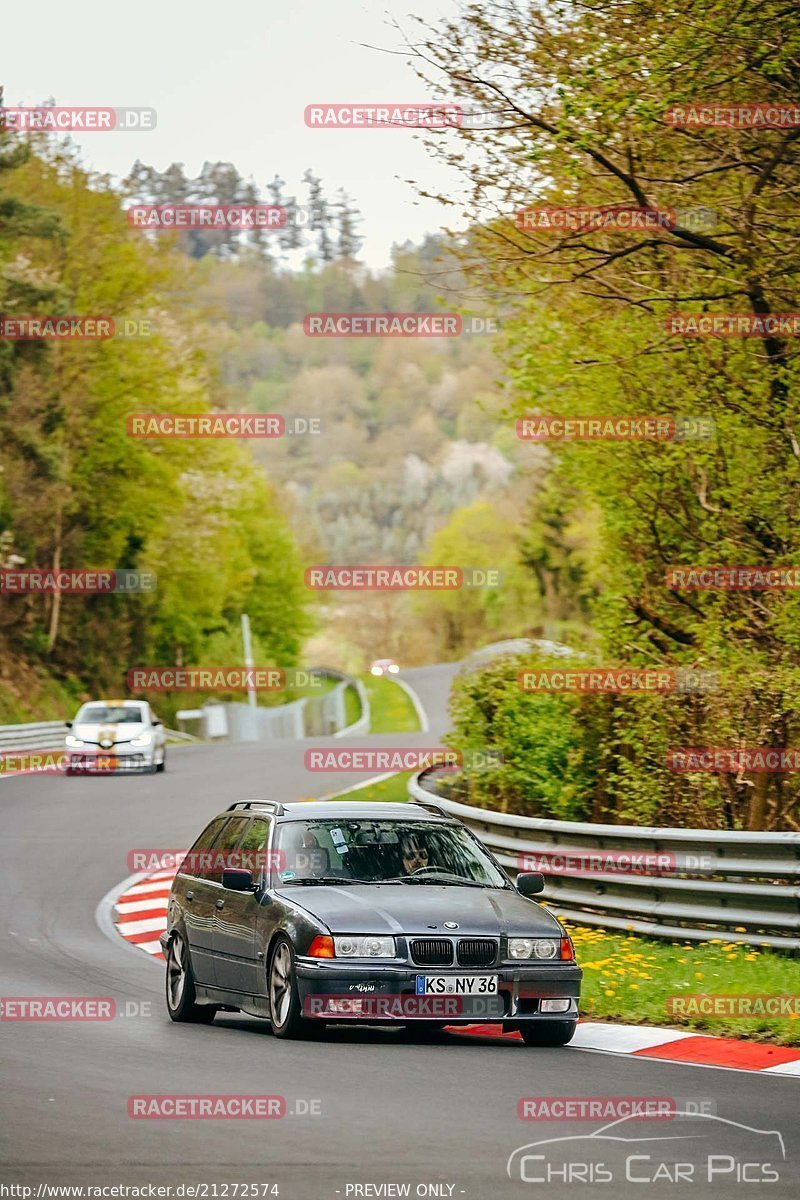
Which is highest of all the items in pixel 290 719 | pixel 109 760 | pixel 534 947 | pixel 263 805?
pixel 263 805

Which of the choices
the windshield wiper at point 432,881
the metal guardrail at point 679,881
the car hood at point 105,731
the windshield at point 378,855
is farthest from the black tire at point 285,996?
the car hood at point 105,731

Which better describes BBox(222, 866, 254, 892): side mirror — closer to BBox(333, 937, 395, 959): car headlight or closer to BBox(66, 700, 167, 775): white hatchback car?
BBox(333, 937, 395, 959): car headlight

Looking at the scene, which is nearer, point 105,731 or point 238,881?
point 238,881

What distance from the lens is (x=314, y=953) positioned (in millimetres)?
10016

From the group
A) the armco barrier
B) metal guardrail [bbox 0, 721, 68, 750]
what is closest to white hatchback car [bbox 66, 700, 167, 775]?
metal guardrail [bbox 0, 721, 68, 750]

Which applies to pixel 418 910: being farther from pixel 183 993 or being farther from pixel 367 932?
pixel 183 993

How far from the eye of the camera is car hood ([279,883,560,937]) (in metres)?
10.1

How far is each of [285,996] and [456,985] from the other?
3.32 ft

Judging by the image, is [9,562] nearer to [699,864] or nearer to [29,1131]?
[699,864]

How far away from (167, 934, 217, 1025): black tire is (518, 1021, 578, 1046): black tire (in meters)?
2.28

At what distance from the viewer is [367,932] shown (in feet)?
32.9

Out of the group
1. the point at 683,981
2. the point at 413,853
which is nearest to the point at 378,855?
the point at 413,853

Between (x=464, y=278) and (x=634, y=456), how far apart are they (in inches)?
119

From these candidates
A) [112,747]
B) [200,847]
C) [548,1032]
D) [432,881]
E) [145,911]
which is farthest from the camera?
[112,747]
